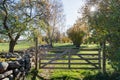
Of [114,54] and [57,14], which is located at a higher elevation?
[57,14]

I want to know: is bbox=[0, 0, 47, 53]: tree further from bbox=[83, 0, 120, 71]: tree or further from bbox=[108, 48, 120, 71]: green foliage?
bbox=[108, 48, 120, 71]: green foliage

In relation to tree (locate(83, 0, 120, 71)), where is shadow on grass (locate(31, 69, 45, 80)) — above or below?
below

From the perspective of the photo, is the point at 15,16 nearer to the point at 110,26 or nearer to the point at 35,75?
the point at 35,75

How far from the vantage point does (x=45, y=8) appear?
56.6ft

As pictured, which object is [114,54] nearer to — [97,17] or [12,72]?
[97,17]

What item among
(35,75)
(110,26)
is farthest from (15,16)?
(110,26)

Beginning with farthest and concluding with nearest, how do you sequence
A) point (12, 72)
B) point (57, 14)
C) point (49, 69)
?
point (57, 14), point (49, 69), point (12, 72)

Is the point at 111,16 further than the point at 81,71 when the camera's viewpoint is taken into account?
No

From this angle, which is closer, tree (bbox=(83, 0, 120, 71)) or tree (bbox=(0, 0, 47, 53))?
tree (bbox=(83, 0, 120, 71))

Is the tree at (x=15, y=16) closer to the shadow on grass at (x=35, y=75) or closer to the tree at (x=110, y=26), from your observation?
the shadow on grass at (x=35, y=75)

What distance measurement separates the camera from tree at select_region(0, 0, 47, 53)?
1520 cm

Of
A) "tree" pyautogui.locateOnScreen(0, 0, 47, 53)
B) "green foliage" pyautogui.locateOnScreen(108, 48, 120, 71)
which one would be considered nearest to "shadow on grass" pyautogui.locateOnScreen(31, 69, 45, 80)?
"tree" pyautogui.locateOnScreen(0, 0, 47, 53)

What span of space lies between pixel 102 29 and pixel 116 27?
133 centimetres

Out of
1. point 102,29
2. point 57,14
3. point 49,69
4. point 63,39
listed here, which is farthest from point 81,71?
point 63,39
